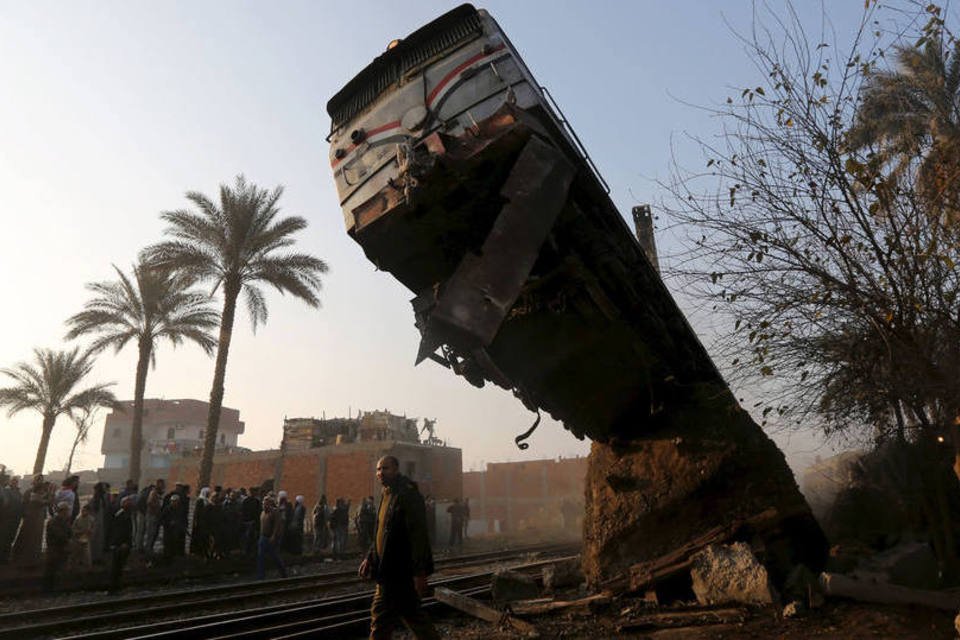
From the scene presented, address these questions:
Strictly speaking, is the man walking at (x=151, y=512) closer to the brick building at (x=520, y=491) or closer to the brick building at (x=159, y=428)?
the brick building at (x=520, y=491)

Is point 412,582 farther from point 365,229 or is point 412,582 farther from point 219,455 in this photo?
point 219,455

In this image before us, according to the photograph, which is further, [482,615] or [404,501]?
[482,615]

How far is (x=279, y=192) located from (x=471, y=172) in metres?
15.3

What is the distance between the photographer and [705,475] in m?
6.77

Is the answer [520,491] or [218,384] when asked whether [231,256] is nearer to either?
[218,384]

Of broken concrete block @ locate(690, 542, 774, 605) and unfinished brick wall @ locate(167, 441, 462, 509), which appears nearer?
broken concrete block @ locate(690, 542, 774, 605)

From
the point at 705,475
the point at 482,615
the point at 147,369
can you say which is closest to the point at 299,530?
the point at 147,369

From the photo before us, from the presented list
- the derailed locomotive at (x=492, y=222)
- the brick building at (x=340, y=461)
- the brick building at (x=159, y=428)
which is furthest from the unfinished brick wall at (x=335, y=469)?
the brick building at (x=159, y=428)

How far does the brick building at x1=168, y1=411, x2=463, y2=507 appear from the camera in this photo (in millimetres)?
28906

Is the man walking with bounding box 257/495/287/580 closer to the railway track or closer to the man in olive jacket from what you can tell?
the railway track

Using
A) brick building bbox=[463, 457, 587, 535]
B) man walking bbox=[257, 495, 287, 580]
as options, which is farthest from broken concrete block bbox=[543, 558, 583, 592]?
brick building bbox=[463, 457, 587, 535]

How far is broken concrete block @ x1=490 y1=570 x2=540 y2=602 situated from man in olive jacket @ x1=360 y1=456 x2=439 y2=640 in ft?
12.0

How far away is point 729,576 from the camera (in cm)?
594

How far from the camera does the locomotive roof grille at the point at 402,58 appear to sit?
5.59 metres
